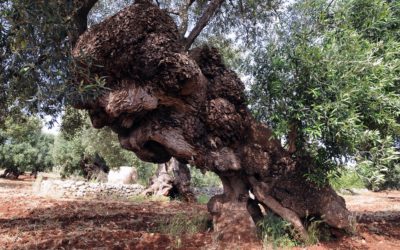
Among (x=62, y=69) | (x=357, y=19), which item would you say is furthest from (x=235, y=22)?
(x=62, y=69)

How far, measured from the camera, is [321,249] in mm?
5598

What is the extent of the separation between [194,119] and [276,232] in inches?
101

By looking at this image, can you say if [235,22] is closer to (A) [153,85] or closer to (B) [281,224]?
(A) [153,85]

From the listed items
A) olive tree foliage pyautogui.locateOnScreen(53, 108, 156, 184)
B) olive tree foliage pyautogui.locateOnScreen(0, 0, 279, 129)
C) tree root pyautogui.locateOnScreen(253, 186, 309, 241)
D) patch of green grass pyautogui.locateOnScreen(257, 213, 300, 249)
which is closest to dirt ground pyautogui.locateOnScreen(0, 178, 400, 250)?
patch of green grass pyautogui.locateOnScreen(257, 213, 300, 249)

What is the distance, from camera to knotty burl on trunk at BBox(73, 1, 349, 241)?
18.6 ft

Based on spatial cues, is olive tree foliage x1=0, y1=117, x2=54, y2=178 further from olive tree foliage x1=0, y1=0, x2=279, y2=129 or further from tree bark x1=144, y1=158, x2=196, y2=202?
olive tree foliage x1=0, y1=0, x2=279, y2=129

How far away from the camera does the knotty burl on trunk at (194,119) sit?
5.66 metres

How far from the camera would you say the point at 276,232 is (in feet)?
19.7

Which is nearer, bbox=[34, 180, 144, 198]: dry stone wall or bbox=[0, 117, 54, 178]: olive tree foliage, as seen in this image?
bbox=[34, 180, 144, 198]: dry stone wall

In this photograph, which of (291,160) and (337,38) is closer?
(337,38)

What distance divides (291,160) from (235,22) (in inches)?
258

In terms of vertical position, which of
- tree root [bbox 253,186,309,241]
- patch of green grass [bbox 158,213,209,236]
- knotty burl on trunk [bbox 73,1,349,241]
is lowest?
patch of green grass [bbox 158,213,209,236]

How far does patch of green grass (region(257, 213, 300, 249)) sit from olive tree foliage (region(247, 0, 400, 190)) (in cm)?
114

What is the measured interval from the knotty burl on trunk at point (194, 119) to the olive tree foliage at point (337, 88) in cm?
53
